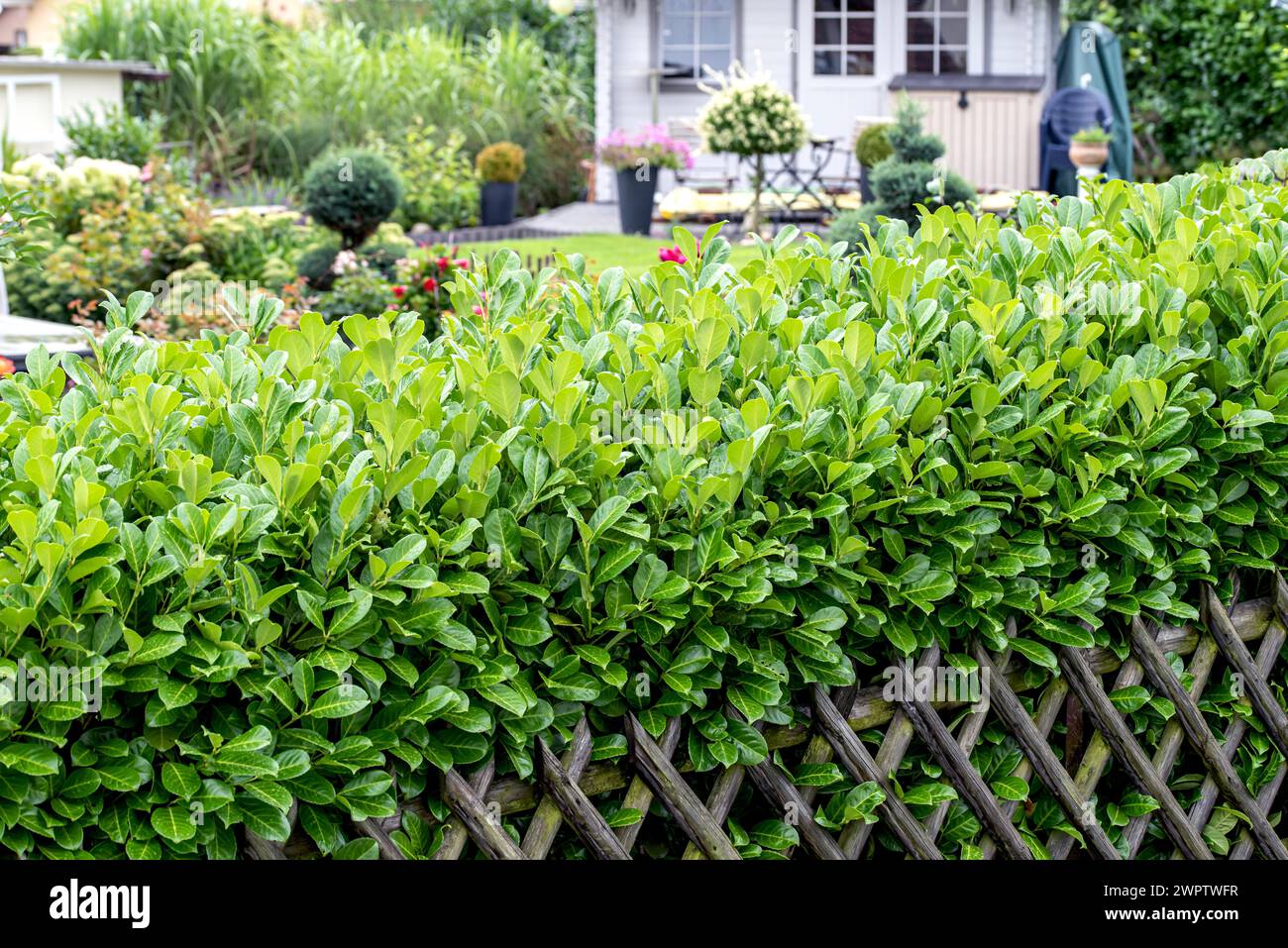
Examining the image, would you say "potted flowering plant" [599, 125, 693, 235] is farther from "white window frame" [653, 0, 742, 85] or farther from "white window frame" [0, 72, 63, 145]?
"white window frame" [0, 72, 63, 145]

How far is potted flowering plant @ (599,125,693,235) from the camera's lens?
15500mm

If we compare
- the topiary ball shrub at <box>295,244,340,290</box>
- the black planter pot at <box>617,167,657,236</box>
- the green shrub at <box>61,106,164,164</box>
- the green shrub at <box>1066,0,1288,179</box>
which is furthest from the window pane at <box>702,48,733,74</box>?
the topiary ball shrub at <box>295,244,340,290</box>

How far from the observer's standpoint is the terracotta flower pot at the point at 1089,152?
12609 millimetres

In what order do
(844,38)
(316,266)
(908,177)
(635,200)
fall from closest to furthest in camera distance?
(908,177)
(316,266)
(635,200)
(844,38)

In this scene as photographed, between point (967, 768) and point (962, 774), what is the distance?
0.01 meters

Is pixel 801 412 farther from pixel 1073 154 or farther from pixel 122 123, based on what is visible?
pixel 122 123

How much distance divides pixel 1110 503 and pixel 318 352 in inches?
60.1

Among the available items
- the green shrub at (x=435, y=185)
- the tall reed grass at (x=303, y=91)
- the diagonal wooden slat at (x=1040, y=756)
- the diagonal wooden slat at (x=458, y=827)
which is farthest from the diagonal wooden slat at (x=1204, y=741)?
the tall reed grass at (x=303, y=91)

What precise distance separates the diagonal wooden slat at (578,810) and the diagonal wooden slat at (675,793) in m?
0.10

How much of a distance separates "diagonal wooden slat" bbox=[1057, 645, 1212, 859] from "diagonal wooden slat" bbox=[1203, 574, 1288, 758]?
29cm

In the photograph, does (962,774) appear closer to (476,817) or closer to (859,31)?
(476,817)

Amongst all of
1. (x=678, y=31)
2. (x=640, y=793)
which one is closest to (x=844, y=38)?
(x=678, y=31)

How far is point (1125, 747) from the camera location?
9.02 feet

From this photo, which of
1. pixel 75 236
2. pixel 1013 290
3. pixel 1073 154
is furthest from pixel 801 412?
pixel 1073 154
